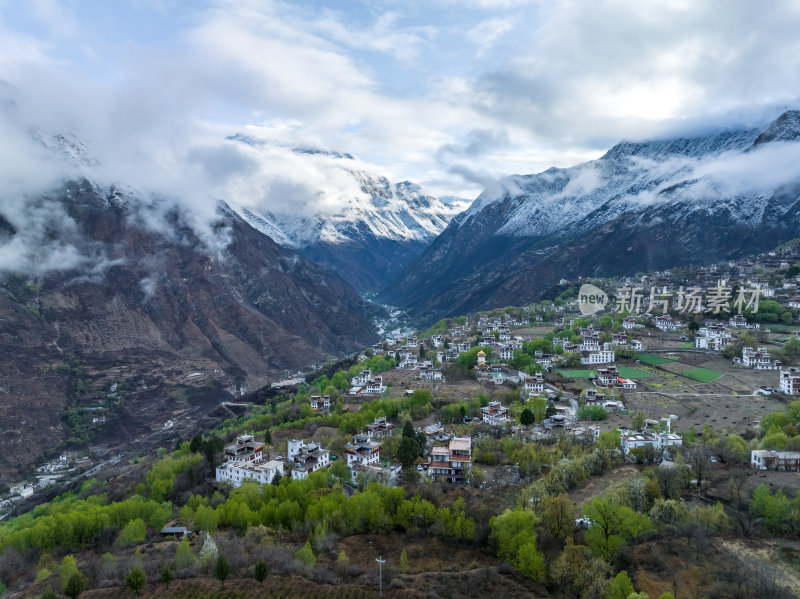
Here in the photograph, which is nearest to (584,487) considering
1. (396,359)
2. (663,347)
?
(663,347)

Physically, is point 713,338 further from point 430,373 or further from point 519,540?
point 519,540

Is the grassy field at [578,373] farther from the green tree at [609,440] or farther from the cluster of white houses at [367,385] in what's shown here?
the green tree at [609,440]

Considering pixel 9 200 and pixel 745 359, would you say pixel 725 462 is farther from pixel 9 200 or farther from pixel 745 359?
pixel 9 200

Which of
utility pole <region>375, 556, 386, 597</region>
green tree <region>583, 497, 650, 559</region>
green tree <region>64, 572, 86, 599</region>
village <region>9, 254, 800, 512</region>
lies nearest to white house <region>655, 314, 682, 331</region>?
village <region>9, 254, 800, 512</region>

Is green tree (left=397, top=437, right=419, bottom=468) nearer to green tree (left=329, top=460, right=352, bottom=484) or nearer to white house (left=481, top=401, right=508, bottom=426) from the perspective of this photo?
green tree (left=329, top=460, right=352, bottom=484)

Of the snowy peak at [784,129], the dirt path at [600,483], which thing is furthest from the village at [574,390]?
the snowy peak at [784,129]

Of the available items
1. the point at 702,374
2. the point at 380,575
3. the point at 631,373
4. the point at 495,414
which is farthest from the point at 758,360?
the point at 380,575

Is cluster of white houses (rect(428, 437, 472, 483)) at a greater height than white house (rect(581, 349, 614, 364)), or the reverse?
white house (rect(581, 349, 614, 364))
